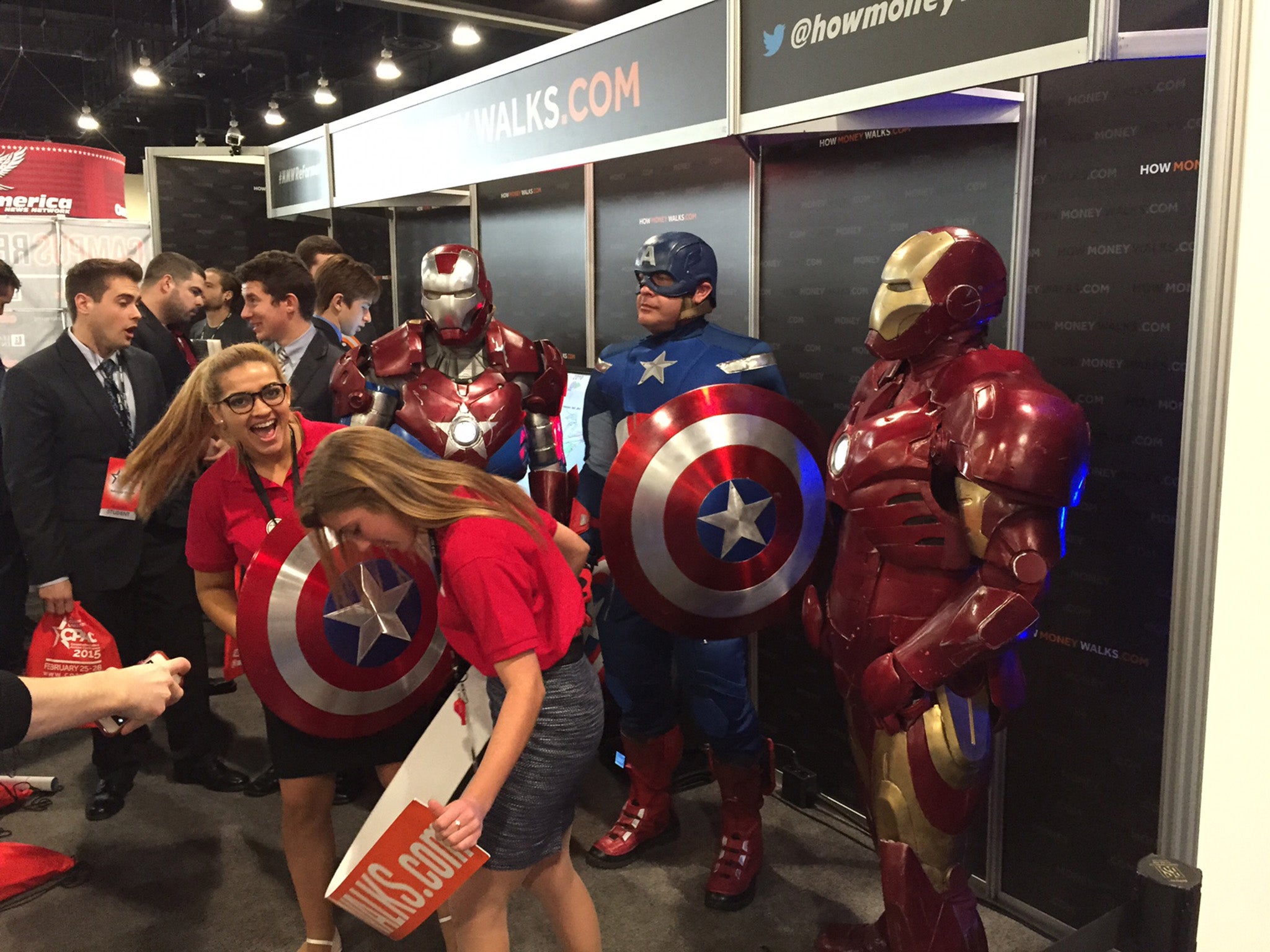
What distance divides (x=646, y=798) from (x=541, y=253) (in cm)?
235

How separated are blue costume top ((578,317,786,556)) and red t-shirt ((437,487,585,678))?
923mm

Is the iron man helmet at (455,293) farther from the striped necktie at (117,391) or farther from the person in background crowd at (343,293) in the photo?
the person in background crowd at (343,293)

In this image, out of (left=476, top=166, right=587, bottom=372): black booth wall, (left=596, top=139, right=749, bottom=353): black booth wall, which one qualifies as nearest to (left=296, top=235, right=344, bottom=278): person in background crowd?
(left=476, top=166, right=587, bottom=372): black booth wall

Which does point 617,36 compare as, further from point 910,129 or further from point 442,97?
point 442,97

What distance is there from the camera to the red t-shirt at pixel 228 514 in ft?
7.09

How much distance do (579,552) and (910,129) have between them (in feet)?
4.75

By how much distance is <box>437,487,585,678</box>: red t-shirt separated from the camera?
5.06 feet

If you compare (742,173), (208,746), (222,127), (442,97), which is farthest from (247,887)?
(222,127)

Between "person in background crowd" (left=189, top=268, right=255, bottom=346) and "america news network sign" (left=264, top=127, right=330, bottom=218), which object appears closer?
"america news network sign" (left=264, top=127, right=330, bottom=218)

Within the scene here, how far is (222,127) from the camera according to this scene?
14.0 meters

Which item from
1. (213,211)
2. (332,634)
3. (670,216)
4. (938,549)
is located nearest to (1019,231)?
(938,549)

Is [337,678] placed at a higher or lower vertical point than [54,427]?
lower

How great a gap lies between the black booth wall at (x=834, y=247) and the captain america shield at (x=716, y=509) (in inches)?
22.2

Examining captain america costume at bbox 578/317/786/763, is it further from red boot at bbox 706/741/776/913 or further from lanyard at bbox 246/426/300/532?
lanyard at bbox 246/426/300/532
